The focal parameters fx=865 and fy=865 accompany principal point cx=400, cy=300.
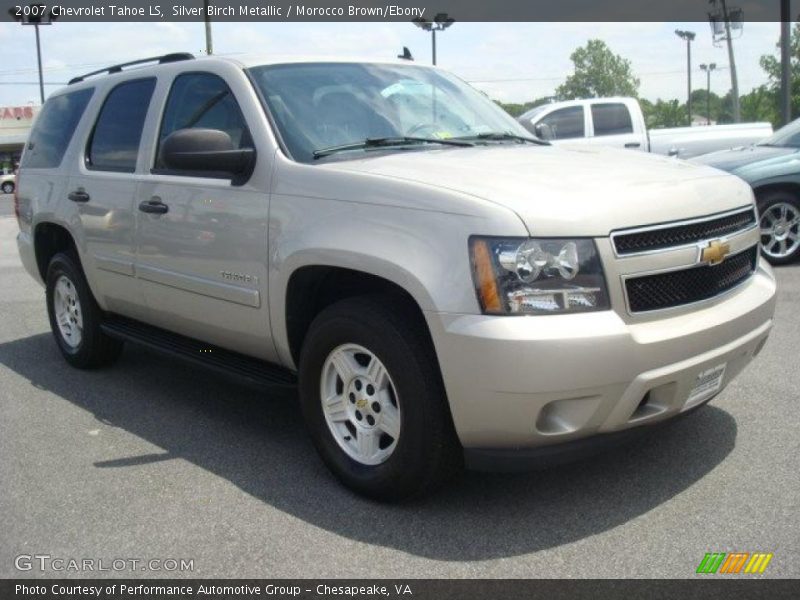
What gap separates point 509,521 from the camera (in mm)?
3441

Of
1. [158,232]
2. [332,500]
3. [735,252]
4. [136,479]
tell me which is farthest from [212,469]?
[735,252]

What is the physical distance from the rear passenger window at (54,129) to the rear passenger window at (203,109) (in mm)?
1299

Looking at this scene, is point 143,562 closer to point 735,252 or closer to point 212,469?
point 212,469

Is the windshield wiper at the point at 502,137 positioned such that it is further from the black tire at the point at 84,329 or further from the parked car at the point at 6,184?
the parked car at the point at 6,184

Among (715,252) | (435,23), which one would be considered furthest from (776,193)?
(435,23)

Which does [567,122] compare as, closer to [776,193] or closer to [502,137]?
[776,193]

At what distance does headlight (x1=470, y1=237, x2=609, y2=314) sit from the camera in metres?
3.07

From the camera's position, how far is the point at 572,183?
132 inches

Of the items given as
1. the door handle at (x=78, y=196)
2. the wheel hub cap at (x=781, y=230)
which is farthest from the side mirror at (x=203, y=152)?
the wheel hub cap at (x=781, y=230)

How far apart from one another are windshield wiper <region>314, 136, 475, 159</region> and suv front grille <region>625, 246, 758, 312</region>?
135 cm

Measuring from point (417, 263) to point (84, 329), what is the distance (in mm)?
3395

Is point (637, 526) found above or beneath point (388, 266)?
beneath

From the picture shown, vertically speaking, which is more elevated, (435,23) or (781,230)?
(435,23)

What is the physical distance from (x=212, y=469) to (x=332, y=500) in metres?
0.74
